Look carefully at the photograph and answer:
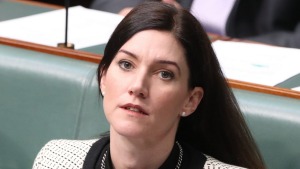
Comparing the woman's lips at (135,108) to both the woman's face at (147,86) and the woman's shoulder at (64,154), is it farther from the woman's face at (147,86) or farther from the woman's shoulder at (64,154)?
the woman's shoulder at (64,154)

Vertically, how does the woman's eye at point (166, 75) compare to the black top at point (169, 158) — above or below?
above

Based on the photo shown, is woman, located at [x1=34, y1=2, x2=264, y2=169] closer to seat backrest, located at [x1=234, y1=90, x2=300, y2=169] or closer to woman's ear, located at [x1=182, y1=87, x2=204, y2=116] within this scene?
woman's ear, located at [x1=182, y1=87, x2=204, y2=116]

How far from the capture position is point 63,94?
1.57m

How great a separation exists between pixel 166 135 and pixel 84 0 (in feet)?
6.98

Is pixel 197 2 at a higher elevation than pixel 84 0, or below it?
higher

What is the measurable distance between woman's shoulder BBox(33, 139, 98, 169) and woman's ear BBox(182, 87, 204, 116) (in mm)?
224

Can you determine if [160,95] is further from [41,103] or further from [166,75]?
[41,103]

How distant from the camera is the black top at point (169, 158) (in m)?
1.18

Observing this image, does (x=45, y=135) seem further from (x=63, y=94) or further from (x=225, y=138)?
(x=225, y=138)

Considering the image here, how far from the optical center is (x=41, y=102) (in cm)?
161

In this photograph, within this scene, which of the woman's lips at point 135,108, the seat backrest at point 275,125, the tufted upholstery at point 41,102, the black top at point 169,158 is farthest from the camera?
the tufted upholstery at point 41,102

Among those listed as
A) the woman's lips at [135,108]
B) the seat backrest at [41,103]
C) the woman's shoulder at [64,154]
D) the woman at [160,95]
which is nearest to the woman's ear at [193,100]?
the woman at [160,95]

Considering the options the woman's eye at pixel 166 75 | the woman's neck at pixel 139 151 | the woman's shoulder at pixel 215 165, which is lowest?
the woman's shoulder at pixel 215 165

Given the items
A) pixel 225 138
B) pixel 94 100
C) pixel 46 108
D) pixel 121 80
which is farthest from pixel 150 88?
pixel 46 108
